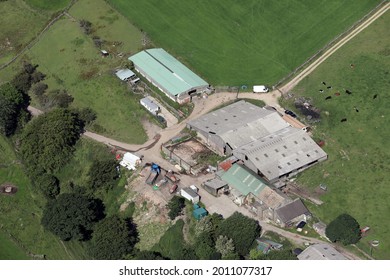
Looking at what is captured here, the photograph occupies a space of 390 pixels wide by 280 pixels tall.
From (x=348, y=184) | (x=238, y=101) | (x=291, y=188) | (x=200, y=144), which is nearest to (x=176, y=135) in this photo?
(x=200, y=144)

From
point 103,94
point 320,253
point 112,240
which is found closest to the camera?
point 320,253

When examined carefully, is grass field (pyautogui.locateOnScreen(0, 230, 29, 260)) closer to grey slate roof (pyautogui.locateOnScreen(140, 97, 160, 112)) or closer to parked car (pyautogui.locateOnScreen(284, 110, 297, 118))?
grey slate roof (pyautogui.locateOnScreen(140, 97, 160, 112))

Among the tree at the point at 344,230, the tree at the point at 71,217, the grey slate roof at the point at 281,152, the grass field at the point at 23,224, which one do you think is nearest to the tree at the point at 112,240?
the tree at the point at 71,217

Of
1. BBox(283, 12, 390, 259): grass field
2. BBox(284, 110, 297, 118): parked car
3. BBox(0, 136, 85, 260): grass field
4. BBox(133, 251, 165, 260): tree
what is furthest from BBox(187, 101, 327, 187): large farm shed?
BBox(0, 136, 85, 260): grass field

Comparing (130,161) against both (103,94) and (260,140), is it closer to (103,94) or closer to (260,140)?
(260,140)

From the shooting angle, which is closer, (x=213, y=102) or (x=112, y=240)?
(x=112, y=240)

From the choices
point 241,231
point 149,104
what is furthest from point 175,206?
point 149,104

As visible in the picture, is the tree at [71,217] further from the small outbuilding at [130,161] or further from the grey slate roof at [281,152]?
the grey slate roof at [281,152]
